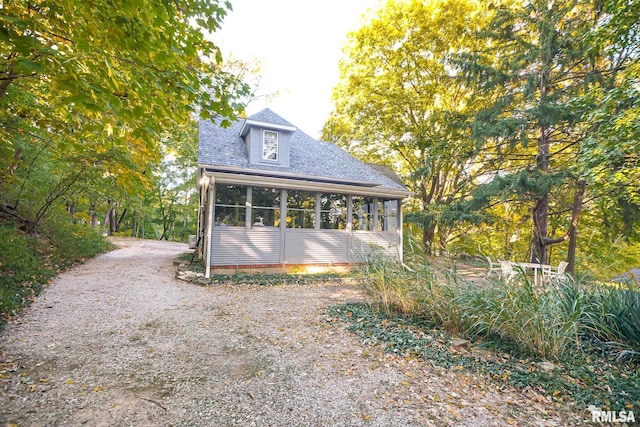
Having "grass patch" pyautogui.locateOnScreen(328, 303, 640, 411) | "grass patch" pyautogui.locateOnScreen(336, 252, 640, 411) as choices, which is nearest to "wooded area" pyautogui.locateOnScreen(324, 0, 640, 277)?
"grass patch" pyautogui.locateOnScreen(336, 252, 640, 411)

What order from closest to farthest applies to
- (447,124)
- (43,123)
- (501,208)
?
(43,123)
(447,124)
(501,208)

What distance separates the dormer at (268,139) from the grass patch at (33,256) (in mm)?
6426

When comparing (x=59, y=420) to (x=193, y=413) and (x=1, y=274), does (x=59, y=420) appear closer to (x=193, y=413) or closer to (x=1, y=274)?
(x=193, y=413)

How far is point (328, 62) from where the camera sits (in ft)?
58.9

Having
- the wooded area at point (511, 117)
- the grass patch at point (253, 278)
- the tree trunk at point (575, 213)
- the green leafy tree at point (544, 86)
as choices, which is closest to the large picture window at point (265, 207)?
the grass patch at point (253, 278)

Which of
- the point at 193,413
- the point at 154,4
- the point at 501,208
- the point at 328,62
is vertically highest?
the point at 328,62

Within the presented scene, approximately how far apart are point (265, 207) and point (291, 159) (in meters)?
2.91

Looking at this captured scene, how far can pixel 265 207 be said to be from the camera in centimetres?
944

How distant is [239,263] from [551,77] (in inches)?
515

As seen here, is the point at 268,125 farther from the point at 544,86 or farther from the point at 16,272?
the point at 544,86

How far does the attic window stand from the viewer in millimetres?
10622

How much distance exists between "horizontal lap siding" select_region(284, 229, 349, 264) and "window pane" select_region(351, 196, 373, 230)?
2.41ft

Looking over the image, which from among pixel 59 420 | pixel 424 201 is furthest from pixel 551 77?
pixel 59 420

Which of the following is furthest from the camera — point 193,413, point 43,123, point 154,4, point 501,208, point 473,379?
point 501,208
